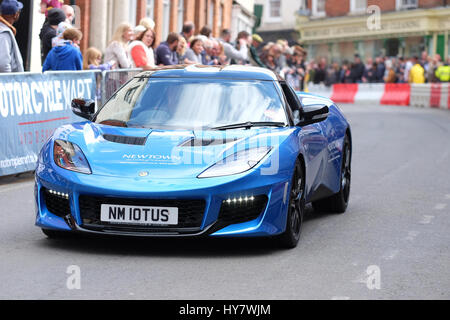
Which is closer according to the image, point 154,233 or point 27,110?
point 154,233

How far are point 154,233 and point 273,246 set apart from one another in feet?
3.25

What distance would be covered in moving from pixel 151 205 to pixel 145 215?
0.26 feet

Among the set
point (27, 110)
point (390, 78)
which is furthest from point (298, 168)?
point (390, 78)

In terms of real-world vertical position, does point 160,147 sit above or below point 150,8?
below

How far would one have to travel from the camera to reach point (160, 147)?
7.61 metres

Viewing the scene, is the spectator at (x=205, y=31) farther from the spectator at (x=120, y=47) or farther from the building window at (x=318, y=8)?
the building window at (x=318, y=8)

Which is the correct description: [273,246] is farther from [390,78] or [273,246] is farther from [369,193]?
[390,78]

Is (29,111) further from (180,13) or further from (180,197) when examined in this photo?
(180,13)

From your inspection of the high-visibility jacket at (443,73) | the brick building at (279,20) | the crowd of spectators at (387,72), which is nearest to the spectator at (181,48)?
the high-visibility jacket at (443,73)

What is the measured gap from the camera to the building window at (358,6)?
215 feet

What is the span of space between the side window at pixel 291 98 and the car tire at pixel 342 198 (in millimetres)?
1372

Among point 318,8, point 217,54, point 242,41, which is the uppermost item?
point 318,8

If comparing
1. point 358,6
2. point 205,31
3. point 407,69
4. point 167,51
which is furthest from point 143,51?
point 358,6

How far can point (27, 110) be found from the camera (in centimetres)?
1262
